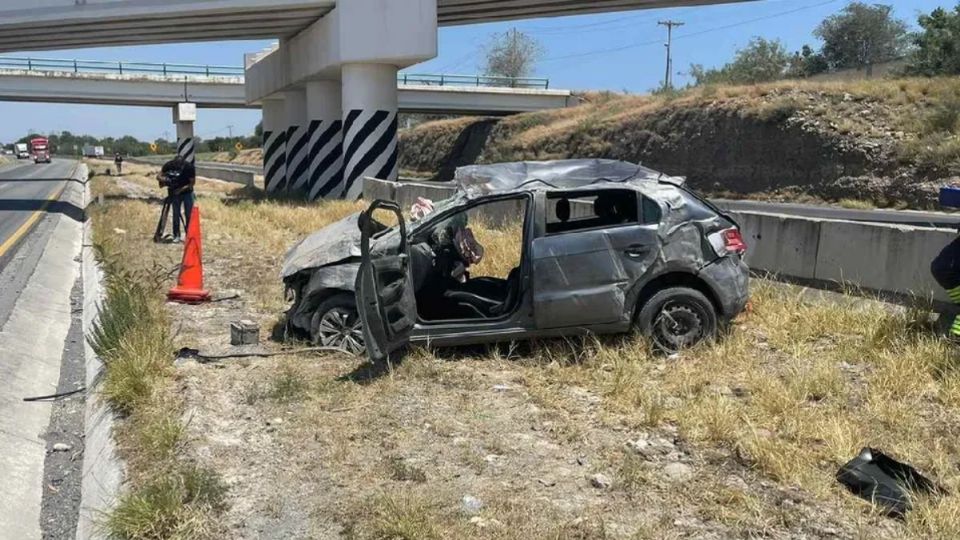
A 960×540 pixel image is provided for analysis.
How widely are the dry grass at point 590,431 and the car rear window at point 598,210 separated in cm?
98

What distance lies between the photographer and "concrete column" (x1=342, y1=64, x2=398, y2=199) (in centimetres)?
2456

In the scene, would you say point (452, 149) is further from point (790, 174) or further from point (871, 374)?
point (871, 374)

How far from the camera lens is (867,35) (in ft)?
250

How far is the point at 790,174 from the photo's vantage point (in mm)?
31125

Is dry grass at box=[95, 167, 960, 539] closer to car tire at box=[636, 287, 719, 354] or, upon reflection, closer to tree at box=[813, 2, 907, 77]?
car tire at box=[636, 287, 719, 354]

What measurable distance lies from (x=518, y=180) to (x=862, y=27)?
264ft

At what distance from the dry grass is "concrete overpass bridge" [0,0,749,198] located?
17349mm

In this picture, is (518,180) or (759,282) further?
(759,282)

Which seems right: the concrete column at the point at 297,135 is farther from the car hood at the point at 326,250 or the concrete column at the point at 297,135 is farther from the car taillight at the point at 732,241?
the car taillight at the point at 732,241

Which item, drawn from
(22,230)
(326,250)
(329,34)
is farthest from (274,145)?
(326,250)

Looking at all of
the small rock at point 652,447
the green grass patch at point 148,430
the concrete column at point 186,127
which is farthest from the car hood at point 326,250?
the concrete column at point 186,127

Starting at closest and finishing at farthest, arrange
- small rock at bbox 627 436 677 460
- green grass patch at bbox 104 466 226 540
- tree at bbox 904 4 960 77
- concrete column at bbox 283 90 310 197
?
green grass patch at bbox 104 466 226 540
small rock at bbox 627 436 677 460
concrete column at bbox 283 90 310 197
tree at bbox 904 4 960 77

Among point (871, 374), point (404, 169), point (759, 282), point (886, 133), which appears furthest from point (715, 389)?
point (404, 169)

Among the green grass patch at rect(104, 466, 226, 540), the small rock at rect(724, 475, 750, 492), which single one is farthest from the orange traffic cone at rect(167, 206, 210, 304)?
the small rock at rect(724, 475, 750, 492)
